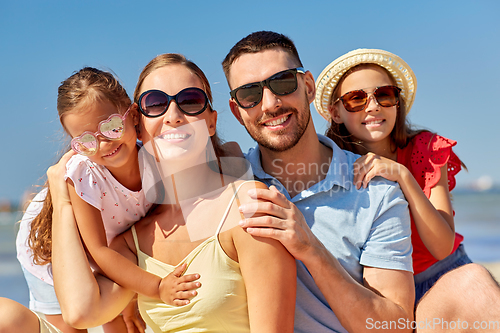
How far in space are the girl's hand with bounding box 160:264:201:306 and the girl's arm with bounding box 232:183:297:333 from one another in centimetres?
30

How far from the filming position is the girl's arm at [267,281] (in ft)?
7.02

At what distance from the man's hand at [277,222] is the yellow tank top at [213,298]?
0.23m

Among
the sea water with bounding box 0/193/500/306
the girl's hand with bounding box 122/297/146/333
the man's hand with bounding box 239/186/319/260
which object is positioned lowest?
the sea water with bounding box 0/193/500/306

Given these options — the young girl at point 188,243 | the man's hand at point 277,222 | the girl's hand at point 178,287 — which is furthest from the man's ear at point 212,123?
the girl's hand at point 178,287

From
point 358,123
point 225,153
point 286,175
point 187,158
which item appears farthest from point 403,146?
point 187,158

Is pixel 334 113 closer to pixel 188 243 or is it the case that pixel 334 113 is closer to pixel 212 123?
pixel 212 123

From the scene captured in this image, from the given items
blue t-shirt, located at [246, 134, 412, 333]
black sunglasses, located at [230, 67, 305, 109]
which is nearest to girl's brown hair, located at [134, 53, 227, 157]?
black sunglasses, located at [230, 67, 305, 109]

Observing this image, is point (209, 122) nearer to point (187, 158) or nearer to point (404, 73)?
point (187, 158)

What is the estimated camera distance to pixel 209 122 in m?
2.69

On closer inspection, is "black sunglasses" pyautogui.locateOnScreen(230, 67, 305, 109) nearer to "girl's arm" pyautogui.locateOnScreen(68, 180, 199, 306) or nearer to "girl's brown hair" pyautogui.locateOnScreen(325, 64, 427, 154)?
"girl's brown hair" pyautogui.locateOnScreen(325, 64, 427, 154)

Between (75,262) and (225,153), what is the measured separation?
126 centimetres

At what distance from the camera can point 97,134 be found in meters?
2.65

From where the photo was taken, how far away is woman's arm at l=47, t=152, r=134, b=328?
2408 millimetres

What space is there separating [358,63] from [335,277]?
6.75ft
